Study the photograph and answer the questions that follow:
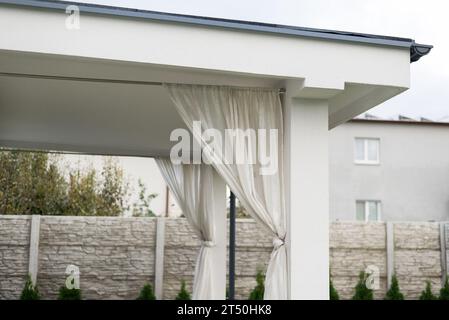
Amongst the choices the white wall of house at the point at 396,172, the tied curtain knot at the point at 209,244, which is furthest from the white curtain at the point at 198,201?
the white wall of house at the point at 396,172

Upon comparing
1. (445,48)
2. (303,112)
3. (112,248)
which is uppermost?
(445,48)

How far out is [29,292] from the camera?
8.36 metres

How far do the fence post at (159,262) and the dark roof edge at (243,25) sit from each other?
6.04 metres

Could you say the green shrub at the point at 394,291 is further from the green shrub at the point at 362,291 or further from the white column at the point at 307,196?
the white column at the point at 307,196

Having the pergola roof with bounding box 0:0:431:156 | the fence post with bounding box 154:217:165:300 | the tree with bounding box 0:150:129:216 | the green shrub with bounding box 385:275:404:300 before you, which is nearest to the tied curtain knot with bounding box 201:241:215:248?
the fence post with bounding box 154:217:165:300

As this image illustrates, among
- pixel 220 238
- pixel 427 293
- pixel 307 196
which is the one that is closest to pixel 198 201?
pixel 220 238

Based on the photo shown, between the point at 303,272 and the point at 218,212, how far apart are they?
341 centimetres

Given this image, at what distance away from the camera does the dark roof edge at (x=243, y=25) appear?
3170mm

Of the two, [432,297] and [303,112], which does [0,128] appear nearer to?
[303,112]

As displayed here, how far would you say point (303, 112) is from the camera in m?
3.71

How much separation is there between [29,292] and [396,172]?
10.5 m

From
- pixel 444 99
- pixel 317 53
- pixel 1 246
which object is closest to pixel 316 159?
pixel 317 53

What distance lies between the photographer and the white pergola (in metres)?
3.21

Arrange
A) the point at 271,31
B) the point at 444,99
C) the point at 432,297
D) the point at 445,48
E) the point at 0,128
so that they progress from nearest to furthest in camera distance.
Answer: the point at 271,31 < the point at 0,128 < the point at 432,297 < the point at 445,48 < the point at 444,99
